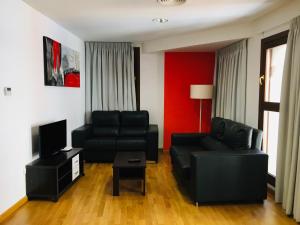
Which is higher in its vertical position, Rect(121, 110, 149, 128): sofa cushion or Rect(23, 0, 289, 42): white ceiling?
Rect(23, 0, 289, 42): white ceiling

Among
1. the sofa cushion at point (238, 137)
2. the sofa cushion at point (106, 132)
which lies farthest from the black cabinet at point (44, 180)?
the sofa cushion at point (238, 137)

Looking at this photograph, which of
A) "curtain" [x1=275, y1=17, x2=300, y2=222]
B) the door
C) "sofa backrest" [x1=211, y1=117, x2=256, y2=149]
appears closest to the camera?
"curtain" [x1=275, y1=17, x2=300, y2=222]

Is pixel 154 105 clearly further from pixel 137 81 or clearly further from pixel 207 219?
pixel 207 219

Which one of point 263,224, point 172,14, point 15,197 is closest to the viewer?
point 263,224

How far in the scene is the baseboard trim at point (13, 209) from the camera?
2703 mm

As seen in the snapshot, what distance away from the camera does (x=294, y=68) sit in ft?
9.07

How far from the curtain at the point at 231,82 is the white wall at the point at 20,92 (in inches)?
120

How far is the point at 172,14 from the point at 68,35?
81.6 inches

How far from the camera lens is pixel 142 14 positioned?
3451 mm

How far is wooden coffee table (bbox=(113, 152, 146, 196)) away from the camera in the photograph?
3.31m

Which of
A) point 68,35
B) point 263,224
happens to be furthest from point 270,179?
point 68,35

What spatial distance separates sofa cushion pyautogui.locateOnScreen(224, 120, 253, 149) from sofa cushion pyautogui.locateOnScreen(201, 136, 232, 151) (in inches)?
3.3

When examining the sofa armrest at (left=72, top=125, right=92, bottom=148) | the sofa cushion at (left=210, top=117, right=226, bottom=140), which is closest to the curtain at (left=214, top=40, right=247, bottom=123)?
the sofa cushion at (left=210, top=117, right=226, bottom=140)

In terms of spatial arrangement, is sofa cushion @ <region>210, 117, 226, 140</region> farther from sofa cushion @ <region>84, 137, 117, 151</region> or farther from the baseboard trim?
the baseboard trim
